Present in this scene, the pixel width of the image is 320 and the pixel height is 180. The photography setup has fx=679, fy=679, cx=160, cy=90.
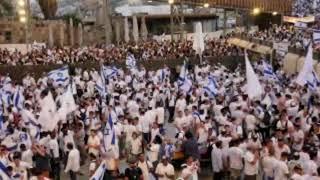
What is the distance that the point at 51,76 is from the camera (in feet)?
70.4

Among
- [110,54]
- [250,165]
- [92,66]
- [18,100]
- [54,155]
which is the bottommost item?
[92,66]

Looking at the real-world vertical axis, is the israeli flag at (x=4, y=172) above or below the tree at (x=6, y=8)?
above

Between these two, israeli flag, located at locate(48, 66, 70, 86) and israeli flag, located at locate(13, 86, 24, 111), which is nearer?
israeli flag, located at locate(13, 86, 24, 111)

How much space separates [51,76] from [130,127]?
280 inches

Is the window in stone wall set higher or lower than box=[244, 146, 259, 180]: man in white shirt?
lower

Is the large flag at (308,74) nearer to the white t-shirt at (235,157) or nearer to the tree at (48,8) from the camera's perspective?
the white t-shirt at (235,157)

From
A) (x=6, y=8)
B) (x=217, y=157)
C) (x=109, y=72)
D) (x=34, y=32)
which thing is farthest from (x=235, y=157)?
(x=6, y=8)

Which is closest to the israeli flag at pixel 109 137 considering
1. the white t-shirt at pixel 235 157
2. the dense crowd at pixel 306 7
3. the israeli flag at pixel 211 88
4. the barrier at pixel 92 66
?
the white t-shirt at pixel 235 157

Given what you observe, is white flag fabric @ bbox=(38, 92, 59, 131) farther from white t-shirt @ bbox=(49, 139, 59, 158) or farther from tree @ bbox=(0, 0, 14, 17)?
tree @ bbox=(0, 0, 14, 17)

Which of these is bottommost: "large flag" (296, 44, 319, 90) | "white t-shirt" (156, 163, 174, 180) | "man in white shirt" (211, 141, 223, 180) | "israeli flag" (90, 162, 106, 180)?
"man in white shirt" (211, 141, 223, 180)

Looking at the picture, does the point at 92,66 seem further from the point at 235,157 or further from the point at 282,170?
the point at 282,170

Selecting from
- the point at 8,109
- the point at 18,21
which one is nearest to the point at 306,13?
the point at 18,21

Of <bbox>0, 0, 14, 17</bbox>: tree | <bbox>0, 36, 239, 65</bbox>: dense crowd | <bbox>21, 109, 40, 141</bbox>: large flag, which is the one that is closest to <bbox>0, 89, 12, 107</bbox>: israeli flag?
<bbox>21, 109, 40, 141</bbox>: large flag

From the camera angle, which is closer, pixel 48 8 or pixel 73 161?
pixel 73 161
